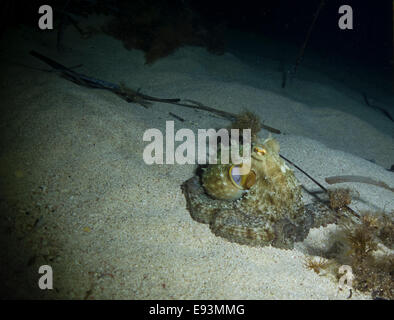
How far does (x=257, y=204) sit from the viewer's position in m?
2.54

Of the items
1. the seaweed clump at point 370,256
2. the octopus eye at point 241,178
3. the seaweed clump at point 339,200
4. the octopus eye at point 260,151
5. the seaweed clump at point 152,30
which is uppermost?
the seaweed clump at point 152,30

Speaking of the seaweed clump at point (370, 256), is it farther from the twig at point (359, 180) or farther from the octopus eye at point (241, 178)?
the octopus eye at point (241, 178)

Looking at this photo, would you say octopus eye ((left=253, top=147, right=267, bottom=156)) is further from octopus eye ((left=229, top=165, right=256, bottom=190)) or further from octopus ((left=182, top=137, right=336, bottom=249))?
octopus eye ((left=229, top=165, right=256, bottom=190))

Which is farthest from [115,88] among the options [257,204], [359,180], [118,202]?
[359,180]

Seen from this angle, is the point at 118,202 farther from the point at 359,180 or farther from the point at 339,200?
the point at 359,180

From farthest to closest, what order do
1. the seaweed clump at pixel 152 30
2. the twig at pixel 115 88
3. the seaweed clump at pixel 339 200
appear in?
the seaweed clump at pixel 152 30
the twig at pixel 115 88
the seaweed clump at pixel 339 200

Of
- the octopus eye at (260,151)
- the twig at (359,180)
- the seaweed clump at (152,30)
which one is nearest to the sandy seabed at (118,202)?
the twig at (359,180)

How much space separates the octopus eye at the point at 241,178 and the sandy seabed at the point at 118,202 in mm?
692

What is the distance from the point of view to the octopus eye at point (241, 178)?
8.40 ft

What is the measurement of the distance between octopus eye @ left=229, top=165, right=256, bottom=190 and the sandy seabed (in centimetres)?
69

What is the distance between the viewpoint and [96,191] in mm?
2996

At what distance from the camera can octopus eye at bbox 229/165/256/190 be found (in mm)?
2561
